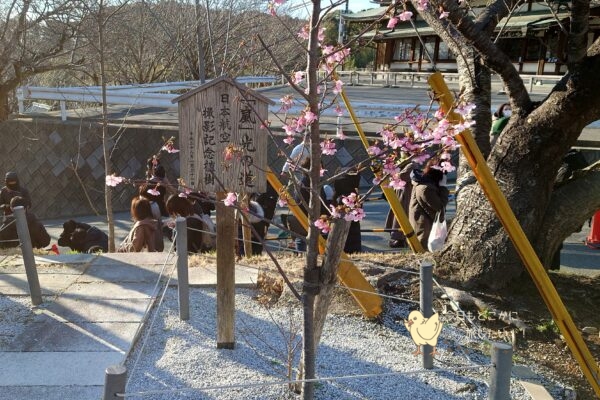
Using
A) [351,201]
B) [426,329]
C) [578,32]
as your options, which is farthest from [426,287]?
[578,32]

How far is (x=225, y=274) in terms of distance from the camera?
3.81 metres

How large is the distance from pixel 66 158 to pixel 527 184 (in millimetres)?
10481

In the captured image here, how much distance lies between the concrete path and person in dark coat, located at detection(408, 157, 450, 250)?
219 cm

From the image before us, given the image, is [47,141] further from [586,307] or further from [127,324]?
[586,307]

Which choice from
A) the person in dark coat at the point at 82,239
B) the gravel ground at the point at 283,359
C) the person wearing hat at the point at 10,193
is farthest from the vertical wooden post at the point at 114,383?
the person wearing hat at the point at 10,193

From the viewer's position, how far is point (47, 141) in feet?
40.5

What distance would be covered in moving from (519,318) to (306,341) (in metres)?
2.17

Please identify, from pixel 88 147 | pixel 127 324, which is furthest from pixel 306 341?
pixel 88 147

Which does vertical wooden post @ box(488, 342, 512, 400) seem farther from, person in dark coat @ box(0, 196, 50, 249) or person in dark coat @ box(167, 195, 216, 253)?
person in dark coat @ box(0, 196, 50, 249)

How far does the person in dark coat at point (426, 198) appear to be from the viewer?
620cm

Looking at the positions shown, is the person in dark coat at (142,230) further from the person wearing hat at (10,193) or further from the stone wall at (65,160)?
the stone wall at (65,160)

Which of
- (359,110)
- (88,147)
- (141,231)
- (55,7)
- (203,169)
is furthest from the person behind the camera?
(359,110)

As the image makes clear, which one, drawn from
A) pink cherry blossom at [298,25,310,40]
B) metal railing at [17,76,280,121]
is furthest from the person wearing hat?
pink cherry blossom at [298,25,310,40]

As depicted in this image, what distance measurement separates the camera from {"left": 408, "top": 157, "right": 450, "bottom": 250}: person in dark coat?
6.20 meters
